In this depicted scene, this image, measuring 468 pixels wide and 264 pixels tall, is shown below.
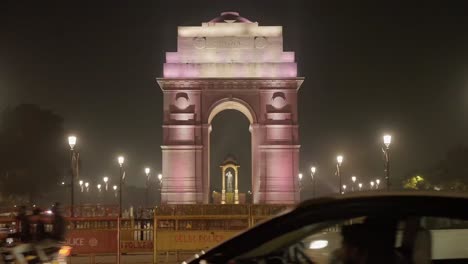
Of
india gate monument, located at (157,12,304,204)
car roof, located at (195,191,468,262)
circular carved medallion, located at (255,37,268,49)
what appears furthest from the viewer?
circular carved medallion, located at (255,37,268,49)

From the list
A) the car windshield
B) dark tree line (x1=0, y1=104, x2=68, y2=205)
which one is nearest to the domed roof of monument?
dark tree line (x1=0, y1=104, x2=68, y2=205)

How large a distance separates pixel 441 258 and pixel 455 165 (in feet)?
253

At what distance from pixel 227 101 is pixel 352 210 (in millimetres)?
51141

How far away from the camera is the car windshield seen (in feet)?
12.9

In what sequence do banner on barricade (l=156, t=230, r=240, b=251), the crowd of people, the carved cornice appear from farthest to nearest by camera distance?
the carved cornice
banner on barricade (l=156, t=230, r=240, b=251)
the crowd of people

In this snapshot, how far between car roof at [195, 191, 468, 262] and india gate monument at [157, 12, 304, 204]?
49.8m

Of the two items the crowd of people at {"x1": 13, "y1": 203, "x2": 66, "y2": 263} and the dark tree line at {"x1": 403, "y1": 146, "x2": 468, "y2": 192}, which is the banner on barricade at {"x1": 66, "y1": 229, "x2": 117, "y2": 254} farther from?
the dark tree line at {"x1": 403, "y1": 146, "x2": 468, "y2": 192}

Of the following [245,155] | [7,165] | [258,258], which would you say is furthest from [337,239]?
[245,155]

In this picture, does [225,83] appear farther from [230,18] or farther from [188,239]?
[188,239]

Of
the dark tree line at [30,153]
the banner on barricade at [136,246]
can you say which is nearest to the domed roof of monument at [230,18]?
the dark tree line at [30,153]

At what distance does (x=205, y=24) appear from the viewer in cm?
5597

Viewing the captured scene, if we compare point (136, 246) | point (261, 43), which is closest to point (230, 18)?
point (261, 43)

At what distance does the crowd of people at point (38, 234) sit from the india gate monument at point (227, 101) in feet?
134

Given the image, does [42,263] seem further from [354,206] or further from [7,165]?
[7,165]
